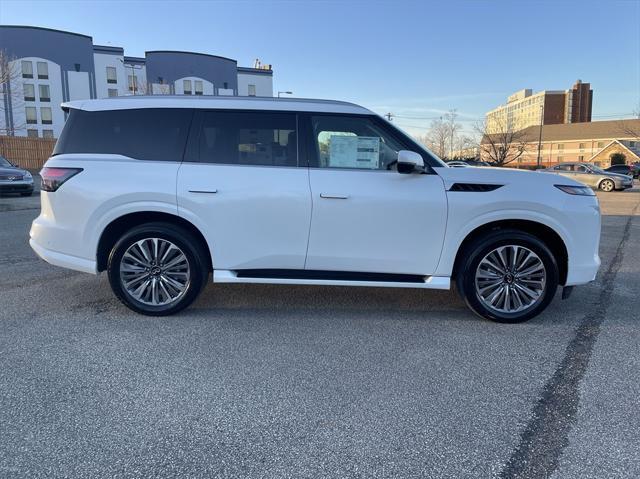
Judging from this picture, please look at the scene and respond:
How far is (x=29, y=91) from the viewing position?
187ft

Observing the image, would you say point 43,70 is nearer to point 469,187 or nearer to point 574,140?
point 469,187

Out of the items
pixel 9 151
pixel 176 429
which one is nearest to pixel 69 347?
pixel 176 429

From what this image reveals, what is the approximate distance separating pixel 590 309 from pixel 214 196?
161 inches

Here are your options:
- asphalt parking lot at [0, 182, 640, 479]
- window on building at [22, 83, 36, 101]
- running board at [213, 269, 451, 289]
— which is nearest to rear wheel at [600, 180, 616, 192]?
asphalt parking lot at [0, 182, 640, 479]

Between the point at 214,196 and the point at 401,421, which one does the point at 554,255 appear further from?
the point at 214,196

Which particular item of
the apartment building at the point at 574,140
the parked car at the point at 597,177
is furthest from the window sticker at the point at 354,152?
the apartment building at the point at 574,140

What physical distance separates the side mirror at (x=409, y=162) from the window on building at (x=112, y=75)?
66879 mm

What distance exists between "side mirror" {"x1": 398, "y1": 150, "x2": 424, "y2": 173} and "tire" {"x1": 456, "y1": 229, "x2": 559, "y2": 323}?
92 centimetres

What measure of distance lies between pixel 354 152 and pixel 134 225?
224cm

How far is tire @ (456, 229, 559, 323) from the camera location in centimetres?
441

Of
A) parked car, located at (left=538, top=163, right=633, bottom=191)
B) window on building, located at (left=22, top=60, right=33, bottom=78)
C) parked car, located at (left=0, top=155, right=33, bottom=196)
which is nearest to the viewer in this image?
parked car, located at (left=0, top=155, right=33, bottom=196)

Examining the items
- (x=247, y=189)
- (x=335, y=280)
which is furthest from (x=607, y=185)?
(x=247, y=189)

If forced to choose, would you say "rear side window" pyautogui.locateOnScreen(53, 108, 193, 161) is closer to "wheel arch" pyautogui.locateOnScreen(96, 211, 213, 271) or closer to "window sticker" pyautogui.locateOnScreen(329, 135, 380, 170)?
"wheel arch" pyautogui.locateOnScreen(96, 211, 213, 271)

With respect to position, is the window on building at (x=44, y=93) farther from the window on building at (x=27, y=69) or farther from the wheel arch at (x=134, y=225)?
the wheel arch at (x=134, y=225)
